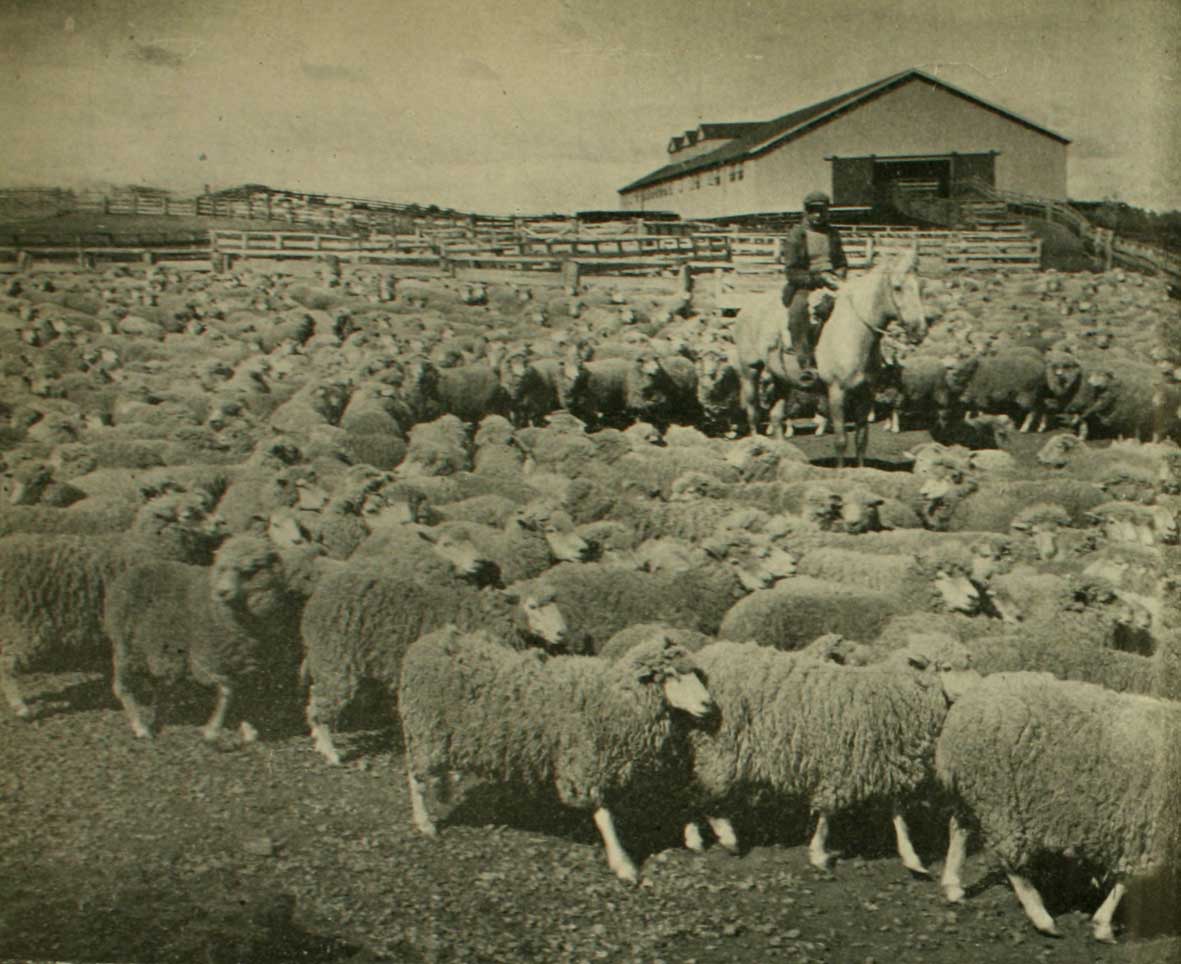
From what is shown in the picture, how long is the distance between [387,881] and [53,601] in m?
2.81

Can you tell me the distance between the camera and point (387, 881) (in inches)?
208

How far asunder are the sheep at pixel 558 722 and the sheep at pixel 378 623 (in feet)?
1.34

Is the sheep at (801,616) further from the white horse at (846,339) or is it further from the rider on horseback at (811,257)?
the white horse at (846,339)

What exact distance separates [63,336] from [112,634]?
9.57ft

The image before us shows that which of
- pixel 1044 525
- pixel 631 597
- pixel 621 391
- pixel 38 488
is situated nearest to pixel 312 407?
pixel 38 488

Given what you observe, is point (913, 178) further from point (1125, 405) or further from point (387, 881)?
point (387, 881)

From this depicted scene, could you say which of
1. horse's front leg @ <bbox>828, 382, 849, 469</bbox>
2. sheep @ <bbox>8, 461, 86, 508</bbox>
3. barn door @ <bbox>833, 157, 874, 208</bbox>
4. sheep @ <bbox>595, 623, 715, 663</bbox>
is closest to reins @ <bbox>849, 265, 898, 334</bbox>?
horse's front leg @ <bbox>828, 382, 849, 469</bbox>

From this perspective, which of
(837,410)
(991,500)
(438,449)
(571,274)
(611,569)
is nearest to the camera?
(611,569)

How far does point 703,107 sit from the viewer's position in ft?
20.9

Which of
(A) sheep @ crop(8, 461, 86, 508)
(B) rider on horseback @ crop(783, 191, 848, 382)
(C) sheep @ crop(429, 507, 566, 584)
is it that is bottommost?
(C) sheep @ crop(429, 507, 566, 584)

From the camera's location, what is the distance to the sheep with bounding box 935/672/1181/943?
4770 millimetres

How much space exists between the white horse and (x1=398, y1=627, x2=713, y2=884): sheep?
437cm

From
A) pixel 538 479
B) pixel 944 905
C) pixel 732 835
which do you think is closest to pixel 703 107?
pixel 538 479

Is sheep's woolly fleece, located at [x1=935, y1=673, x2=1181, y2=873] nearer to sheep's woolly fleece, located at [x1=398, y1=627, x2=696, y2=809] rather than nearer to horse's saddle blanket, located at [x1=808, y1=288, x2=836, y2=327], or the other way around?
sheep's woolly fleece, located at [x1=398, y1=627, x2=696, y2=809]
